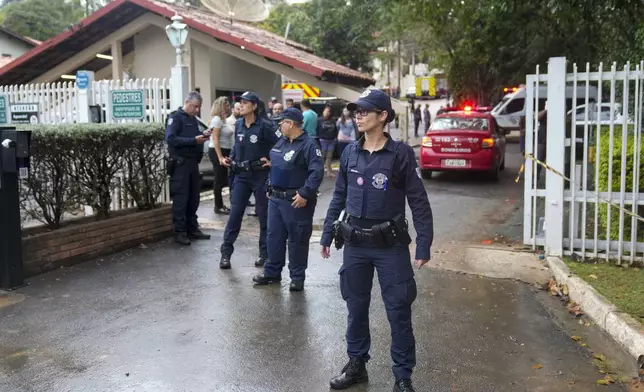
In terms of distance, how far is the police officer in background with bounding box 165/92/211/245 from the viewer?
7734mm

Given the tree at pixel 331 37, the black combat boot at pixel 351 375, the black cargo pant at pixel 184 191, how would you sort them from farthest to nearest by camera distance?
the tree at pixel 331 37, the black cargo pant at pixel 184 191, the black combat boot at pixel 351 375

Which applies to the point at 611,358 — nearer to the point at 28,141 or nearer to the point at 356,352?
the point at 356,352

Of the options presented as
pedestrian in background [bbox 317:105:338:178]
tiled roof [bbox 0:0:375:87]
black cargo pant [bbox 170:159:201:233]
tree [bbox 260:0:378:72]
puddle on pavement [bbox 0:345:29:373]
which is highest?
tree [bbox 260:0:378:72]

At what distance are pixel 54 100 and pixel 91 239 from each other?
13.0 feet

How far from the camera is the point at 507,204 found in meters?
11.2

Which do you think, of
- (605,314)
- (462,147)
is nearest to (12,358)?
(605,314)

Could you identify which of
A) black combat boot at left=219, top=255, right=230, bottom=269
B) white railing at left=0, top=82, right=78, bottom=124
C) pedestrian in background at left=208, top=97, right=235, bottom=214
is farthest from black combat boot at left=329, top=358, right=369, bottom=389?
white railing at left=0, top=82, right=78, bottom=124

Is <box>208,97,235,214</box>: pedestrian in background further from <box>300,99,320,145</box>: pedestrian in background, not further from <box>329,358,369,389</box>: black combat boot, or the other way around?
<box>329,358,369,389</box>: black combat boot

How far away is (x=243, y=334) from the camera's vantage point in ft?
16.4

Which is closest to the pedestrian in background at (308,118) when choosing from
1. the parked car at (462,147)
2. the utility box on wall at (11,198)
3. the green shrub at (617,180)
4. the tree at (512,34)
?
the parked car at (462,147)

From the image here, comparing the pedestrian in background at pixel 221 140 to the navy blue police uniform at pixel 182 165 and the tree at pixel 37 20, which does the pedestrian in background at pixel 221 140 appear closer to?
the navy blue police uniform at pixel 182 165

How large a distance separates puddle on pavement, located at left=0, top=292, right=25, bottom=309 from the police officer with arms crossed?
6.84 feet

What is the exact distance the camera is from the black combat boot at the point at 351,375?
4.06 meters

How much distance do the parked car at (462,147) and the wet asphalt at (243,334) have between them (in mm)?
7033
